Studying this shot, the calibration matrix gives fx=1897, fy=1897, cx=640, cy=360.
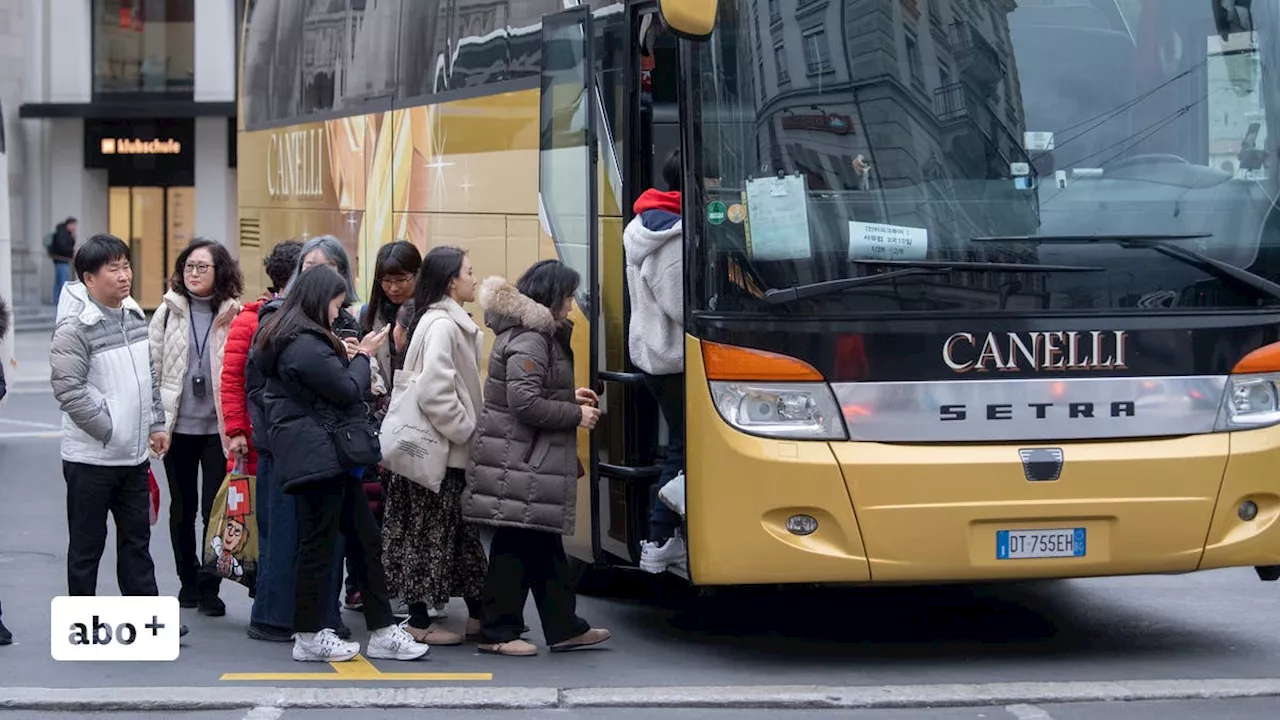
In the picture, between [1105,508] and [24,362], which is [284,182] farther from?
[24,362]

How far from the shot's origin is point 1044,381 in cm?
721

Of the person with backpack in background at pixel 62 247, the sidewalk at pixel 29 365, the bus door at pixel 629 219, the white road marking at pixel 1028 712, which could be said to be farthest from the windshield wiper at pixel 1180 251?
the person with backpack in background at pixel 62 247

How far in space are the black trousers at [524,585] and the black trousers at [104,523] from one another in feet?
4.78

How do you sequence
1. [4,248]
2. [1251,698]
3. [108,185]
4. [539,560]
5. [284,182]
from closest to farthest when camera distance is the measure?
1. [1251,698]
2. [539,560]
3. [284,182]
4. [4,248]
5. [108,185]

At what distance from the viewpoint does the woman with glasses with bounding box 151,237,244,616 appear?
839 cm

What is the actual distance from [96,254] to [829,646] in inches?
135

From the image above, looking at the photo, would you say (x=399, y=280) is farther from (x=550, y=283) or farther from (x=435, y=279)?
(x=550, y=283)

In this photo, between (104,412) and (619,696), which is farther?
(104,412)

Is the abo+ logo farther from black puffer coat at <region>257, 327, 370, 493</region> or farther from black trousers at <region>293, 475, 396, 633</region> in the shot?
black puffer coat at <region>257, 327, 370, 493</region>

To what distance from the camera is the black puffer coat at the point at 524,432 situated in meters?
7.39

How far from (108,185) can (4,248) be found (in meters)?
23.0

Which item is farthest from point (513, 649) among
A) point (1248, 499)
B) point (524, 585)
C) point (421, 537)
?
point (1248, 499)

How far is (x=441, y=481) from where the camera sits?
25.2ft

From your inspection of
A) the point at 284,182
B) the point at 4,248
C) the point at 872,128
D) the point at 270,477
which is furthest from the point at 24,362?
the point at 872,128
